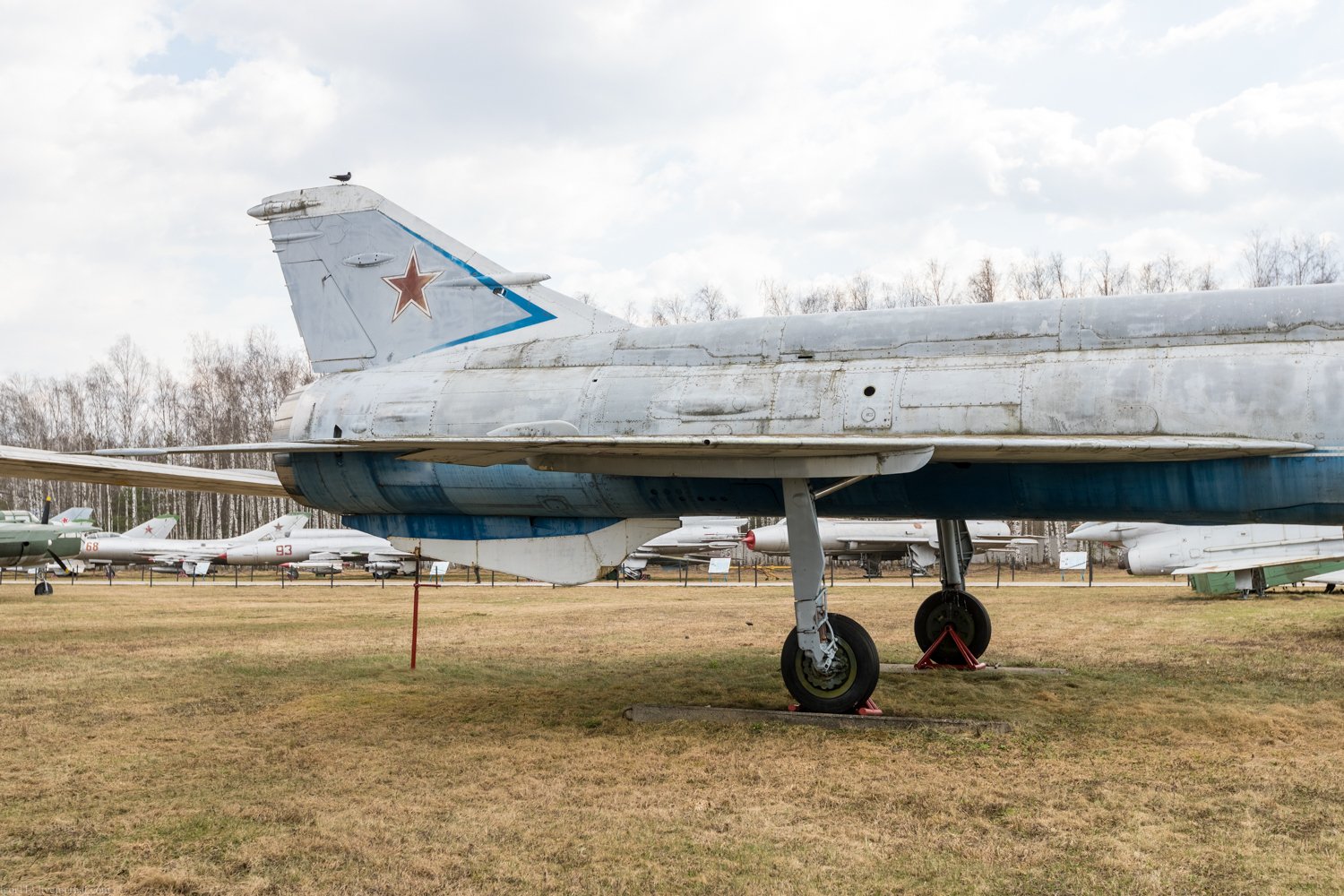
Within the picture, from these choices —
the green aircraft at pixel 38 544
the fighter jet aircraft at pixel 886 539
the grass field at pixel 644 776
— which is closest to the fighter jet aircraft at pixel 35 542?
the green aircraft at pixel 38 544

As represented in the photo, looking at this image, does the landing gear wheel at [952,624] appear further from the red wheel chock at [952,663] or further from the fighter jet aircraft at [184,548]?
the fighter jet aircraft at [184,548]

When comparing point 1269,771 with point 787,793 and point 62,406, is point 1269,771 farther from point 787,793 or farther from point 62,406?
point 62,406

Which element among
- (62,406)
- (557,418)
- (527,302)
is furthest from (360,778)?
(62,406)

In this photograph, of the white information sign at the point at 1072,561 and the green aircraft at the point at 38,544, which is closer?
the green aircraft at the point at 38,544

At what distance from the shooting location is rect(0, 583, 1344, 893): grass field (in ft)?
13.4

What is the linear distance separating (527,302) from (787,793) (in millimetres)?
4924

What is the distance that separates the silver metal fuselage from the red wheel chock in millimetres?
2372

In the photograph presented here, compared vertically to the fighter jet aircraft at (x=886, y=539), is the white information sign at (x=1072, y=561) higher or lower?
lower

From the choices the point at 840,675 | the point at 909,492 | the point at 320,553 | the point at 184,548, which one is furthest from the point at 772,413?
the point at 184,548

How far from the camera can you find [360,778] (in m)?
5.69

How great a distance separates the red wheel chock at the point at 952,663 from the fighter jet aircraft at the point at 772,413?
2316 mm

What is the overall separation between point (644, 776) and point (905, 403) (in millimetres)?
3013

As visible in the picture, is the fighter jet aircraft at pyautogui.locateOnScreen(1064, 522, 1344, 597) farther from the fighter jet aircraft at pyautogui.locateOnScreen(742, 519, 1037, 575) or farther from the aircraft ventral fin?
the aircraft ventral fin

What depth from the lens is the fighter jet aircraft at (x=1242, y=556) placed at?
60.3 ft
